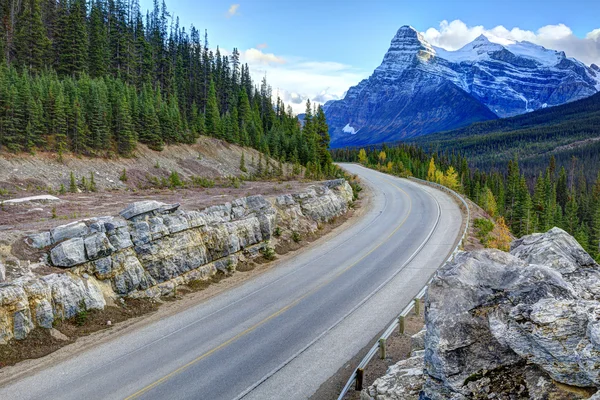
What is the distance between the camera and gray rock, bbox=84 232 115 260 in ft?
55.4

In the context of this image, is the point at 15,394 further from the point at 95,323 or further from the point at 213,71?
the point at 213,71

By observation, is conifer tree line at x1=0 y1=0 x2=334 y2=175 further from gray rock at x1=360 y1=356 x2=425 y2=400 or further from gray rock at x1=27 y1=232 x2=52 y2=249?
gray rock at x1=360 y1=356 x2=425 y2=400

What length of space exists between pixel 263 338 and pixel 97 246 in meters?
8.47

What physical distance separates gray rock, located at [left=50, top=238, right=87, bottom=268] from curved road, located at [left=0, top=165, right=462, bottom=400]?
12.9ft

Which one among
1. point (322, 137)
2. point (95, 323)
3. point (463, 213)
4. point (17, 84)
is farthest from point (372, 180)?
point (95, 323)

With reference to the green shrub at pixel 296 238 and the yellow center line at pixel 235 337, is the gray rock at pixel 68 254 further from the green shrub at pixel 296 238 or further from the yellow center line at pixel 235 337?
the green shrub at pixel 296 238

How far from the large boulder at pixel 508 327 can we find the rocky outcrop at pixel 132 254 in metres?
13.9

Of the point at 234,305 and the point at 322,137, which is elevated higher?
the point at 322,137

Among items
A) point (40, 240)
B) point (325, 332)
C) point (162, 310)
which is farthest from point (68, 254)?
point (325, 332)

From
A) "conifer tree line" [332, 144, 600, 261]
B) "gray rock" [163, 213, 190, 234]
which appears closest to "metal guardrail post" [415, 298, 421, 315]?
"gray rock" [163, 213, 190, 234]

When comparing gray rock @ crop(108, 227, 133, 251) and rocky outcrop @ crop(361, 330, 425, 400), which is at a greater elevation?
gray rock @ crop(108, 227, 133, 251)

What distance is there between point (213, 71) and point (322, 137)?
45796 millimetres

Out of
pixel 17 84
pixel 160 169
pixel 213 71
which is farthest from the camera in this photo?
pixel 213 71

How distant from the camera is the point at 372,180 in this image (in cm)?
6297
